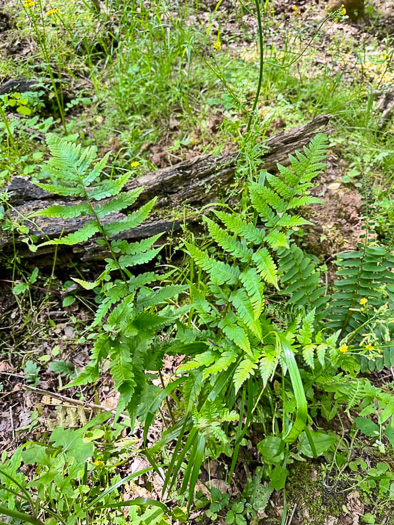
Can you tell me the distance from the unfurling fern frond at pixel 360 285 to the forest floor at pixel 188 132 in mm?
150

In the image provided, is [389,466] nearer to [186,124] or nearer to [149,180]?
[149,180]

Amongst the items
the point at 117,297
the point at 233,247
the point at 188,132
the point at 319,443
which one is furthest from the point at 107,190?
the point at 188,132

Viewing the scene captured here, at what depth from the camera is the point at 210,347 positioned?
171 cm

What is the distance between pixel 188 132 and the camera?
3195mm

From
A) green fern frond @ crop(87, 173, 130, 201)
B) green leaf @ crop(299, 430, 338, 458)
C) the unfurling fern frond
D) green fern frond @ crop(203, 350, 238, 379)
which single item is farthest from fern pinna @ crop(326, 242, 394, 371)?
green fern frond @ crop(87, 173, 130, 201)

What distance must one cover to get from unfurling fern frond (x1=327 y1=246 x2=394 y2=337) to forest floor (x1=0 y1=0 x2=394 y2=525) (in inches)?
5.9

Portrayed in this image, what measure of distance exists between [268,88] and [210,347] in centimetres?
254

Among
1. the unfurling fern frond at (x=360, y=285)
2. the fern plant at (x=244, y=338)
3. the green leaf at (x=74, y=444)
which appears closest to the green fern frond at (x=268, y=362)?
the fern plant at (x=244, y=338)

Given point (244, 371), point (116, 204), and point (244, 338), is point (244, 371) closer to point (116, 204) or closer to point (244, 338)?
point (244, 338)

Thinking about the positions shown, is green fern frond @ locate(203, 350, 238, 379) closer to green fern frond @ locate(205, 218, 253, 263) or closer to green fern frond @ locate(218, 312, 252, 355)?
green fern frond @ locate(218, 312, 252, 355)

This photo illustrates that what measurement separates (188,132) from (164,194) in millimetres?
938

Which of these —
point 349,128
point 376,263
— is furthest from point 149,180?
point 349,128

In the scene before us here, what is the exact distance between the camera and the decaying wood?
7.95 ft

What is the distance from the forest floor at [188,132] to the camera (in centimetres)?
188
